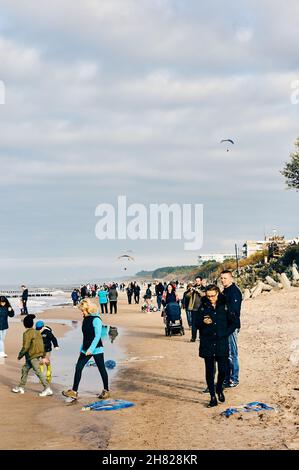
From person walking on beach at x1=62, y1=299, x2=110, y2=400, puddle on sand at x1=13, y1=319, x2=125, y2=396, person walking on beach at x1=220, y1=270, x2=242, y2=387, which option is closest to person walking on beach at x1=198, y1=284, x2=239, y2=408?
person walking on beach at x1=220, y1=270, x2=242, y2=387

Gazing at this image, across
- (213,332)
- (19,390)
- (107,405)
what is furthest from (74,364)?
(213,332)

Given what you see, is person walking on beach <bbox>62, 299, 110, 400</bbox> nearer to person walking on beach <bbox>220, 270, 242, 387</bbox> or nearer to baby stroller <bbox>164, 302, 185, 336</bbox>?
person walking on beach <bbox>220, 270, 242, 387</bbox>

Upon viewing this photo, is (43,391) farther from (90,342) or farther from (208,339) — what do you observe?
(208,339)

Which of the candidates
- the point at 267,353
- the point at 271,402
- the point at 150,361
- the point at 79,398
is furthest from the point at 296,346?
the point at 79,398

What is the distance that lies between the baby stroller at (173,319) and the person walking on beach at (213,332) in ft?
34.6

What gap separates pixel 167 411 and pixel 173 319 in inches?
446

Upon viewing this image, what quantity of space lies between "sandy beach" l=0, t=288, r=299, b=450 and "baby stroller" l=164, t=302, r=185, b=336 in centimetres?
268

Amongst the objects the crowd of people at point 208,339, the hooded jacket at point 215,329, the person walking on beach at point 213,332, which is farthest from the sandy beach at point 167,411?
the hooded jacket at point 215,329

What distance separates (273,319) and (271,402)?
1363 centimetres

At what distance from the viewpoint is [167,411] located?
9617 millimetres

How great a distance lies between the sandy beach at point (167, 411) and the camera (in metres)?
7.68

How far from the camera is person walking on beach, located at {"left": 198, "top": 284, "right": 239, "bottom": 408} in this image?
9477 millimetres

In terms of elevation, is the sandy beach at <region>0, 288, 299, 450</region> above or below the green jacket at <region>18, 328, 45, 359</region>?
below
